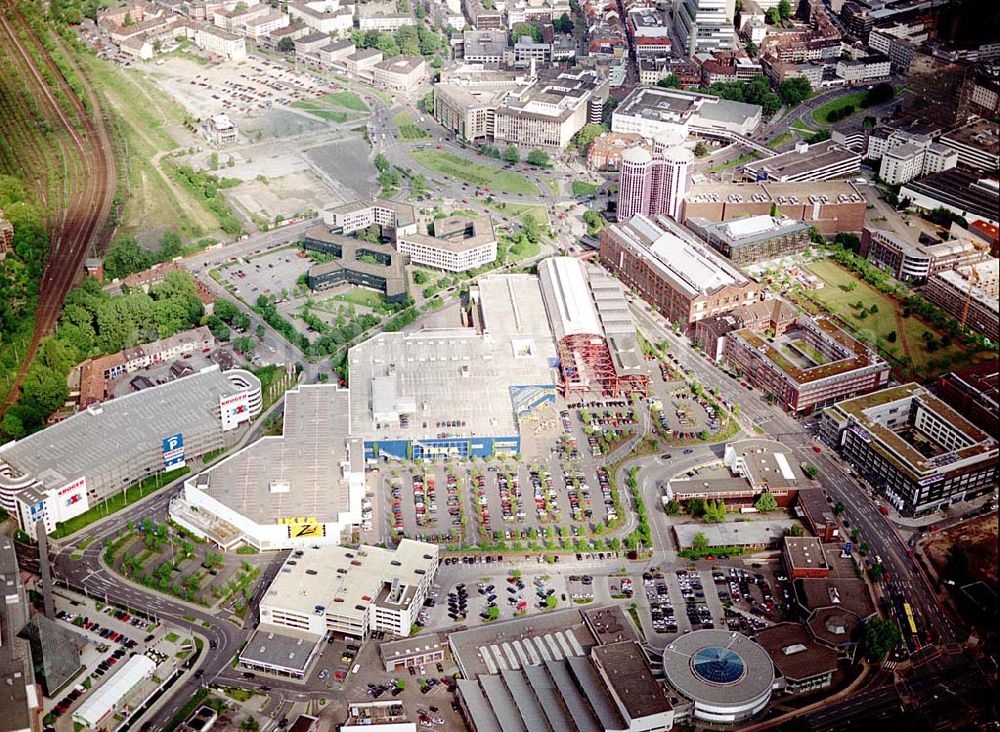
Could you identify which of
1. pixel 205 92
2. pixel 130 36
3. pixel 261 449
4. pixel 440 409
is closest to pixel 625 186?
pixel 440 409

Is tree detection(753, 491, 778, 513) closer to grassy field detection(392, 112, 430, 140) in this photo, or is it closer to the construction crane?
the construction crane

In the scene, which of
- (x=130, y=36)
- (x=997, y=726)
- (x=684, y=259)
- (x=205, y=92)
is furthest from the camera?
(x=130, y=36)

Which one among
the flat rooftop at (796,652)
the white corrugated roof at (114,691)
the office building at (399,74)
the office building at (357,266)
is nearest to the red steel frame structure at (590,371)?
the office building at (357,266)

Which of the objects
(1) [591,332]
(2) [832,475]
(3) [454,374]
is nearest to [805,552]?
(2) [832,475]

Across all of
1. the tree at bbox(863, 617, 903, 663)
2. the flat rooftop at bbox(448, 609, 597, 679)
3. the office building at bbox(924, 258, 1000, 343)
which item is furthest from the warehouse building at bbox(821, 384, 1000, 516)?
the flat rooftop at bbox(448, 609, 597, 679)

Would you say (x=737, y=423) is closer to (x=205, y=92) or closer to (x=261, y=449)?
(x=261, y=449)

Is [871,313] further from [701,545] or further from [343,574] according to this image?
[343,574]
